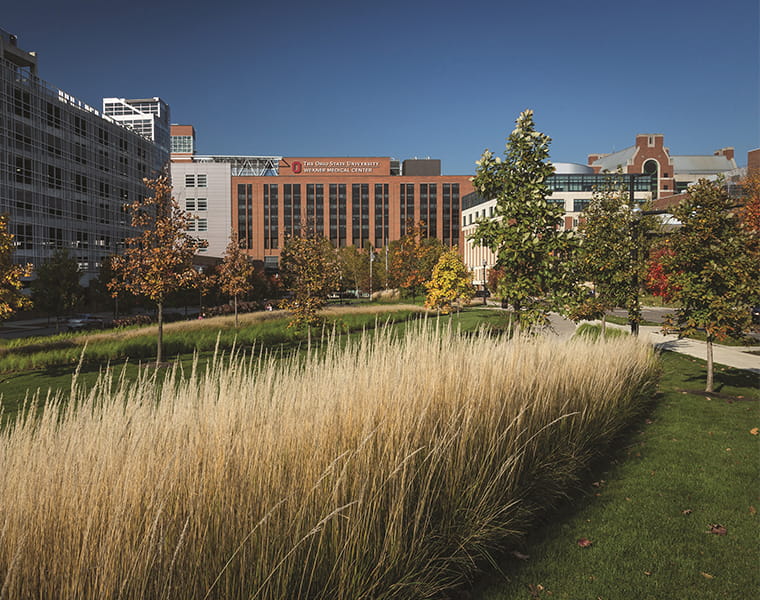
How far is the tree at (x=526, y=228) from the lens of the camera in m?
9.30

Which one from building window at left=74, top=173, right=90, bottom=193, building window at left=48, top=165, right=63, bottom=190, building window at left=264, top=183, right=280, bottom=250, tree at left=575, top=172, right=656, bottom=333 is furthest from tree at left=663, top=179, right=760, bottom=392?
building window at left=264, top=183, right=280, bottom=250

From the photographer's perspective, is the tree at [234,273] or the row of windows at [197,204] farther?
the row of windows at [197,204]

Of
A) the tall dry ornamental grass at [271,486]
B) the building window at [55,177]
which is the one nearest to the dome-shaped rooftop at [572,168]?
the building window at [55,177]

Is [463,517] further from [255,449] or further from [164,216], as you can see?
[164,216]

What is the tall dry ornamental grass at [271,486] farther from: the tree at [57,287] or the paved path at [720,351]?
the tree at [57,287]

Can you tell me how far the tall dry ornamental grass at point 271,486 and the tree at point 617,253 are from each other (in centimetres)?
1141

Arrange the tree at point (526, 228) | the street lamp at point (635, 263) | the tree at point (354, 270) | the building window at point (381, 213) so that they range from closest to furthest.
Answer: the tree at point (526, 228)
the street lamp at point (635, 263)
the tree at point (354, 270)
the building window at point (381, 213)

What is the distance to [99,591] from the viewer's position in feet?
7.81

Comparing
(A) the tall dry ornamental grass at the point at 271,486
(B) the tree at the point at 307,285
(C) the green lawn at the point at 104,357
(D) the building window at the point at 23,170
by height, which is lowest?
(C) the green lawn at the point at 104,357

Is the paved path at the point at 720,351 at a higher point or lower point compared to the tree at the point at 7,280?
lower

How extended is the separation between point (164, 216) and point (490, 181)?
1218 centimetres

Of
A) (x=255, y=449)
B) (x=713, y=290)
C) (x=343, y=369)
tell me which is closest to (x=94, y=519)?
(x=255, y=449)

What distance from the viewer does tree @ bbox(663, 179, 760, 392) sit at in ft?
33.4

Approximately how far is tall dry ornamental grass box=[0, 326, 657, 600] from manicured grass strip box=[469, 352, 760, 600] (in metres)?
0.34
